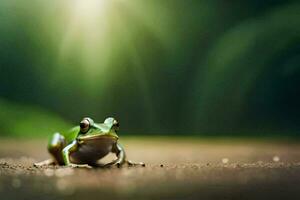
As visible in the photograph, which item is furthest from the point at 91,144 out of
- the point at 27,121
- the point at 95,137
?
the point at 27,121

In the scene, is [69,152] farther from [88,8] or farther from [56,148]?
[88,8]

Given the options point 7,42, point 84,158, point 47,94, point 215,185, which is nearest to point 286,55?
point 47,94

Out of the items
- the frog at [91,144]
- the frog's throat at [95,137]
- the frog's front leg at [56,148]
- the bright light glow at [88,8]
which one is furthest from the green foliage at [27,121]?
the frog's throat at [95,137]

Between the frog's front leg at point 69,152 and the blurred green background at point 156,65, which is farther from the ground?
the blurred green background at point 156,65

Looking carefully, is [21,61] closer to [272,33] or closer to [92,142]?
[272,33]

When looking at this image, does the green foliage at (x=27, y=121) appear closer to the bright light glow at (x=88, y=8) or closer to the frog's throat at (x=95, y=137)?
the bright light glow at (x=88, y=8)
